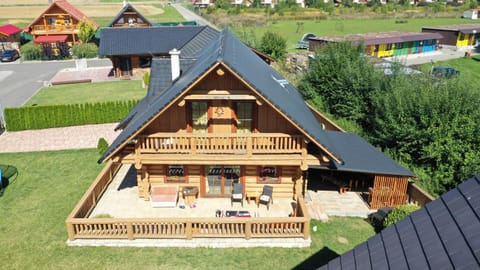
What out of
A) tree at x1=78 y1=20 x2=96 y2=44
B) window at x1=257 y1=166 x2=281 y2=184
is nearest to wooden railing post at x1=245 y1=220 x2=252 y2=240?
window at x1=257 y1=166 x2=281 y2=184

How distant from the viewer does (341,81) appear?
28.2 m

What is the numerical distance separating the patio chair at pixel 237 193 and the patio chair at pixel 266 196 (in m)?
0.90

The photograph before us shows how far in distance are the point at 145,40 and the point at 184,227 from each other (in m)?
33.6

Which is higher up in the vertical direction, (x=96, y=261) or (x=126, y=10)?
(x=126, y=10)

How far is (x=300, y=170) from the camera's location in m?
17.8

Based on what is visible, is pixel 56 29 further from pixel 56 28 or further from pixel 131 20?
pixel 131 20

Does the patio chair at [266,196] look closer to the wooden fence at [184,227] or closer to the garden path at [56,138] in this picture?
the wooden fence at [184,227]

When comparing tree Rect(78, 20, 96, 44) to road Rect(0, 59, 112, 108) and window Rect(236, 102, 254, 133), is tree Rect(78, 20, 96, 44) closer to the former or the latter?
road Rect(0, 59, 112, 108)

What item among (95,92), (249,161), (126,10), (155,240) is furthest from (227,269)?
(126,10)

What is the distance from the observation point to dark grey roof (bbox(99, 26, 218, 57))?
43.3 m

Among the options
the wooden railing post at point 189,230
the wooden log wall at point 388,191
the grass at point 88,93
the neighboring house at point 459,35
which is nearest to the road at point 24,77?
the grass at point 88,93

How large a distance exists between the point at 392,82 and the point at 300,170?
11.2 m

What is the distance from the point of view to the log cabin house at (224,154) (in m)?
15.5

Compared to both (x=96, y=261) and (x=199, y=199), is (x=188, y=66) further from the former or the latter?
(x=96, y=261)
